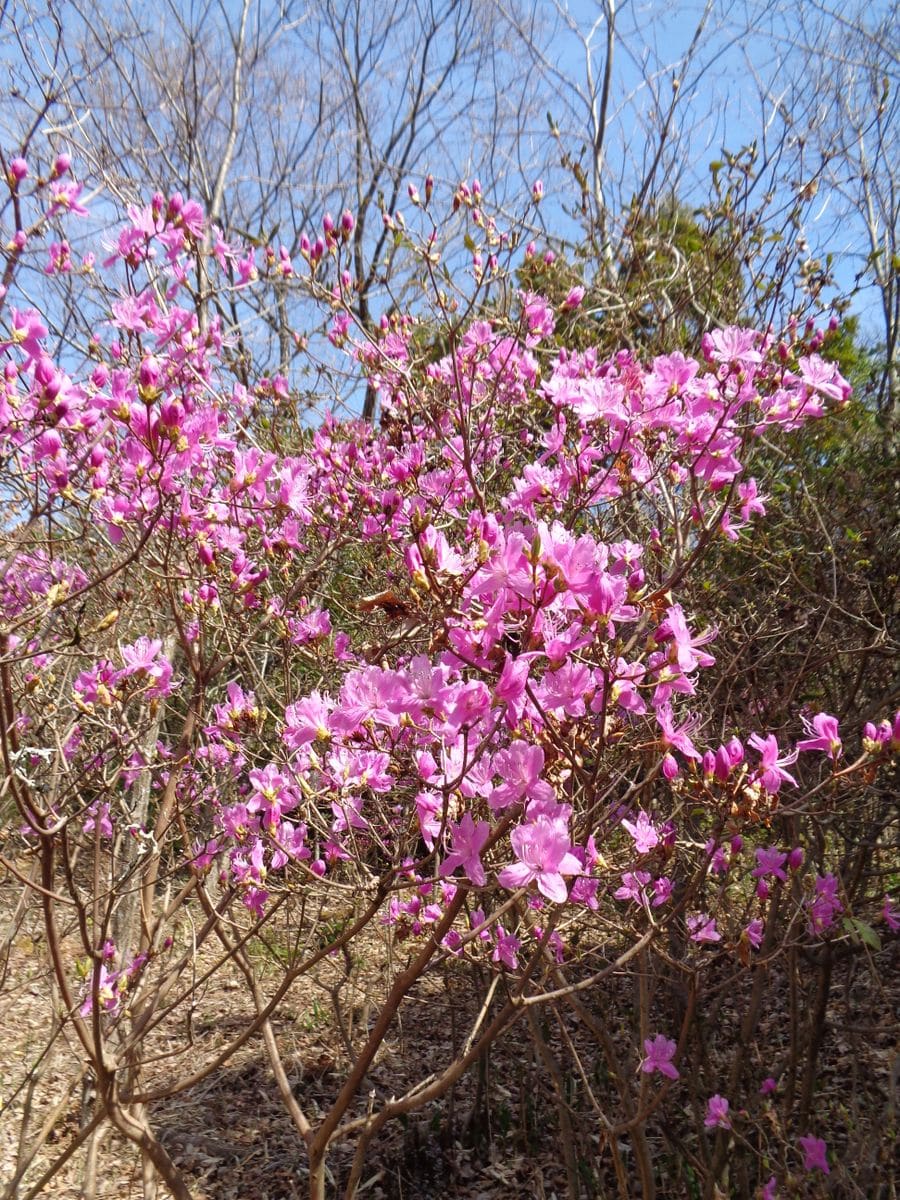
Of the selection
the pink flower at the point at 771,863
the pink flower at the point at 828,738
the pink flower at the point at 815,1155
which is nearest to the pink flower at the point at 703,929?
the pink flower at the point at 771,863

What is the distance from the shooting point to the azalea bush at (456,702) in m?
1.38

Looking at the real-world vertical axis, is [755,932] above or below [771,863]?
below

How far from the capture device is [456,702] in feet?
4.14

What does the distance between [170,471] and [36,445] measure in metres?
0.35

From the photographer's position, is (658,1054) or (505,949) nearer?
(505,949)

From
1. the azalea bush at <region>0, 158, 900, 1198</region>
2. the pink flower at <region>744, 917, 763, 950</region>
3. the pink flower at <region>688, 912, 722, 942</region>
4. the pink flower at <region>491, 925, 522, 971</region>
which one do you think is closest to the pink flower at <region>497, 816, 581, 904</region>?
the azalea bush at <region>0, 158, 900, 1198</region>

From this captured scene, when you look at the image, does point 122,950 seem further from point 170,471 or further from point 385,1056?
point 170,471

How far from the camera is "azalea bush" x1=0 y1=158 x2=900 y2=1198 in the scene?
1379 mm

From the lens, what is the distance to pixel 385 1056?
4.45 metres

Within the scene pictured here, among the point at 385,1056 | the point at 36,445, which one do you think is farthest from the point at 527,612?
the point at 385,1056

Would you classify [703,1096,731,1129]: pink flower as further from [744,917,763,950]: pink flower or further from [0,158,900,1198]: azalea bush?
[744,917,763,950]: pink flower

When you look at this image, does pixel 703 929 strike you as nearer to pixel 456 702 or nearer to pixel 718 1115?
pixel 718 1115

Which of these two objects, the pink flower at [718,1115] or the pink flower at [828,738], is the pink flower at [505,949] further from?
the pink flower at [828,738]

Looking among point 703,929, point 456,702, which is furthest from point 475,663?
point 703,929
